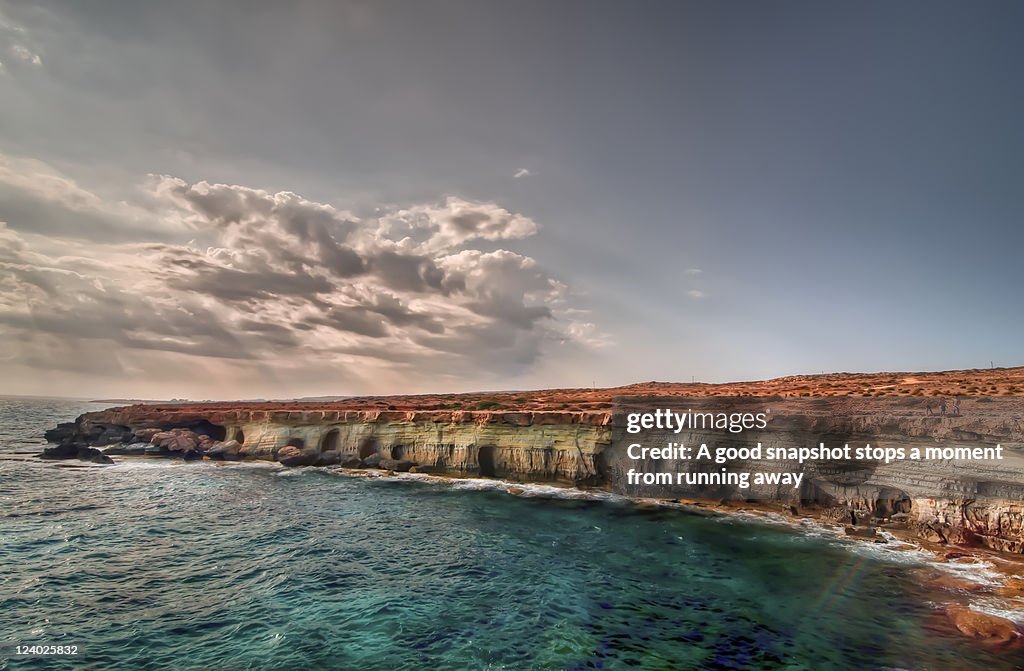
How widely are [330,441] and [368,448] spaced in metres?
6.92

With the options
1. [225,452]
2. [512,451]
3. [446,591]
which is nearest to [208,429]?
[225,452]

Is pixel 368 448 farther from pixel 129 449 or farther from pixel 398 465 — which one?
pixel 129 449

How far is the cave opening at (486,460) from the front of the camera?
1876 inches

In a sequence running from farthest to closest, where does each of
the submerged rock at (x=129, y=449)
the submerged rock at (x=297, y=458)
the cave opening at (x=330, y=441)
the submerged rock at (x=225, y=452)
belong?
the submerged rock at (x=129, y=449) < the submerged rock at (x=225, y=452) < the cave opening at (x=330, y=441) < the submerged rock at (x=297, y=458)

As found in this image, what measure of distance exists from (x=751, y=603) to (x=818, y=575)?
19.3 feet

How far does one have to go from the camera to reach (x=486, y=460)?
48.0 m

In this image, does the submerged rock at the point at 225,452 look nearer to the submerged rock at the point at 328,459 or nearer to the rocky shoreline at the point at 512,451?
the rocky shoreline at the point at 512,451

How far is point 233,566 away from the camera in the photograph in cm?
2167

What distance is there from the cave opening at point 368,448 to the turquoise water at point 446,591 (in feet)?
65.7

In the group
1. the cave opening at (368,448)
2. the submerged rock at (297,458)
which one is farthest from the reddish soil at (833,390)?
the submerged rock at (297,458)

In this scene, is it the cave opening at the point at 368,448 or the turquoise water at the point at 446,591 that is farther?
Result: the cave opening at the point at 368,448

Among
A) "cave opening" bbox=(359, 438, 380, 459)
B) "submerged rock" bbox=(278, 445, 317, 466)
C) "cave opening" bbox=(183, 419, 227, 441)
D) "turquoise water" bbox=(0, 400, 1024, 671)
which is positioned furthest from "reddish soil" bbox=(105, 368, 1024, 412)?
"turquoise water" bbox=(0, 400, 1024, 671)

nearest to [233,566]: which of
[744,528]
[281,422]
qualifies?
[744,528]

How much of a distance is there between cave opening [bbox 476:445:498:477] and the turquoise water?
540 inches
